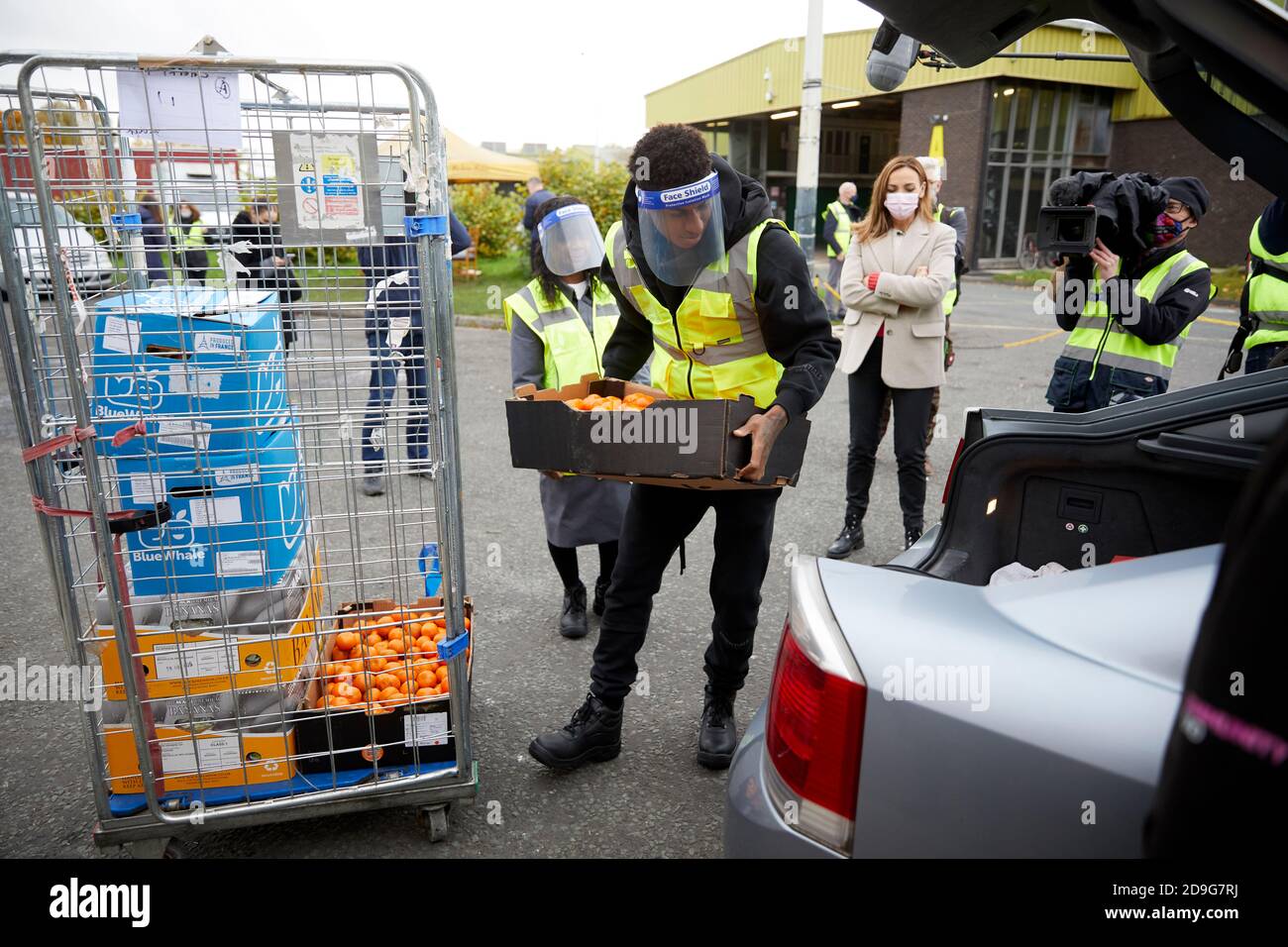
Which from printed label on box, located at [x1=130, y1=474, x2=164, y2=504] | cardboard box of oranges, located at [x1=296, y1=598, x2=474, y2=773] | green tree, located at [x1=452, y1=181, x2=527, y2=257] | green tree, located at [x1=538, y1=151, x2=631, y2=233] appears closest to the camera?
printed label on box, located at [x1=130, y1=474, x2=164, y2=504]

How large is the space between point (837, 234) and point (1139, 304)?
8144 mm

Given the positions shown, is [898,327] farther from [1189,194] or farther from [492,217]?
[492,217]

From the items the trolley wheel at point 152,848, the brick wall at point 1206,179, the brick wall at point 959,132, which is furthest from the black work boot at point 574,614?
the brick wall at point 1206,179

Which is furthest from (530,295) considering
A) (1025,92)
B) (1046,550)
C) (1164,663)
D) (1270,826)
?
(1025,92)

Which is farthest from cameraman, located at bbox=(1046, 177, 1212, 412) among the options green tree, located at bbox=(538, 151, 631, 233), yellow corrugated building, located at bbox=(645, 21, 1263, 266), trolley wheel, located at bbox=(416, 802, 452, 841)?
yellow corrugated building, located at bbox=(645, 21, 1263, 266)

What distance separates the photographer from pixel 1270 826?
0.93 metres

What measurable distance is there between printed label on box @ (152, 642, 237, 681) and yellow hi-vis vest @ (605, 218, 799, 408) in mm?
1564

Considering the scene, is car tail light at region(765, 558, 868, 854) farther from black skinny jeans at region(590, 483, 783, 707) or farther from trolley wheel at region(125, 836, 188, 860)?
trolley wheel at region(125, 836, 188, 860)

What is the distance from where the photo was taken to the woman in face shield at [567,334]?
381cm

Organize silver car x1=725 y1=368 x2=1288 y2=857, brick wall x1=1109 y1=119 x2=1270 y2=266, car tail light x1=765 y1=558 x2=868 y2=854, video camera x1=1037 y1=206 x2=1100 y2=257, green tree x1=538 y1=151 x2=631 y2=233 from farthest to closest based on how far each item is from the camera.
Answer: brick wall x1=1109 y1=119 x2=1270 y2=266 < green tree x1=538 y1=151 x2=631 y2=233 < video camera x1=1037 y1=206 x2=1100 y2=257 < car tail light x1=765 y1=558 x2=868 y2=854 < silver car x1=725 y1=368 x2=1288 y2=857

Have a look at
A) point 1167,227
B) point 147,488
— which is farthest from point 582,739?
point 1167,227

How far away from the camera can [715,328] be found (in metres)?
2.85

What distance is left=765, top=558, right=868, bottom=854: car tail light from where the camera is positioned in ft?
4.73
